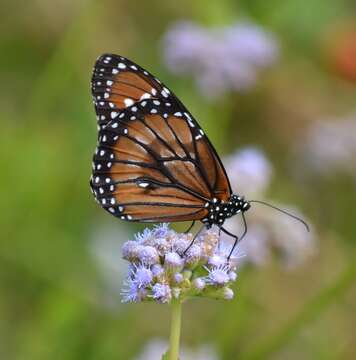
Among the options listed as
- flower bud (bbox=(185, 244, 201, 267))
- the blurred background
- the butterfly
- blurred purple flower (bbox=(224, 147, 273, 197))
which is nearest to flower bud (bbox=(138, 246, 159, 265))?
flower bud (bbox=(185, 244, 201, 267))

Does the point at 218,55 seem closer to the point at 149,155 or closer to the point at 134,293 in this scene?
the point at 149,155

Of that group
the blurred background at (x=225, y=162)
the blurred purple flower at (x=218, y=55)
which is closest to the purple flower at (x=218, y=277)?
the blurred background at (x=225, y=162)

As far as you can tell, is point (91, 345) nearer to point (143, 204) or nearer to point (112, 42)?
point (143, 204)

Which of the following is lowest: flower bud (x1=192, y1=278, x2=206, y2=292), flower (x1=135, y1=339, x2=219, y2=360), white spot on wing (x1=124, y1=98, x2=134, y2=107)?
flower bud (x1=192, y1=278, x2=206, y2=292)

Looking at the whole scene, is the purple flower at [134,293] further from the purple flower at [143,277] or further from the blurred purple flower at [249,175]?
the blurred purple flower at [249,175]

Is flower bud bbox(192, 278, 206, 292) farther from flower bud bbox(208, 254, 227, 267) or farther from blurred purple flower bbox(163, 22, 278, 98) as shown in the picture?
blurred purple flower bbox(163, 22, 278, 98)

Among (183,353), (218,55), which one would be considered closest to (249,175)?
(183,353)

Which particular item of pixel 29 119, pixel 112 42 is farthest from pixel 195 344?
pixel 112 42
